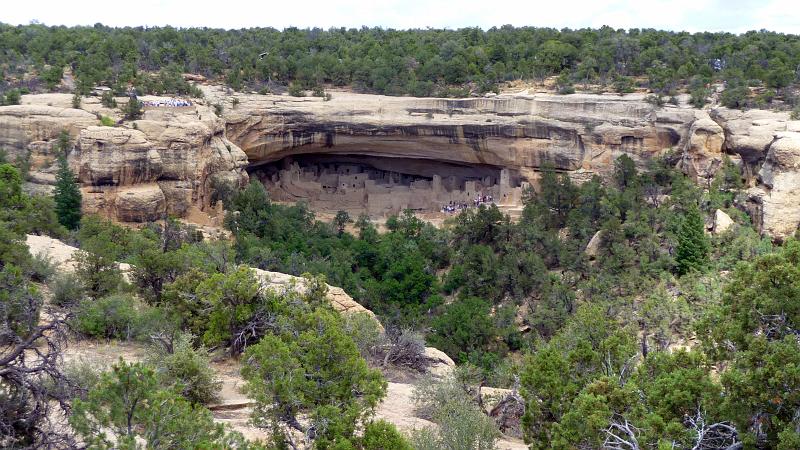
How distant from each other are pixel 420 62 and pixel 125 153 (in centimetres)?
1703

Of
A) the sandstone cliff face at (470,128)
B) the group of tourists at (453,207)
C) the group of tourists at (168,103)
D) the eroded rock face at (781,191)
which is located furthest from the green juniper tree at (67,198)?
the eroded rock face at (781,191)

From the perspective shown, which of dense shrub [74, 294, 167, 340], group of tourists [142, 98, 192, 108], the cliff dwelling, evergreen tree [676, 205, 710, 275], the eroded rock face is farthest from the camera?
the cliff dwelling

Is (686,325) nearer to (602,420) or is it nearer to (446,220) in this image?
(602,420)

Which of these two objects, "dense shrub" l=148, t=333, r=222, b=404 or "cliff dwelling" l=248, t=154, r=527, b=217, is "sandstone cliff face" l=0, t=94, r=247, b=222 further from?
"dense shrub" l=148, t=333, r=222, b=404

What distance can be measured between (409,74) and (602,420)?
29997 mm

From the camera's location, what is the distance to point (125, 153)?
1096 inches

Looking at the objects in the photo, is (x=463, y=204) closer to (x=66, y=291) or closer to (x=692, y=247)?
(x=692, y=247)

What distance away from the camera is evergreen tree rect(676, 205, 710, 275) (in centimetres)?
2355

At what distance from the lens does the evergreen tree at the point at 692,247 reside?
927 inches

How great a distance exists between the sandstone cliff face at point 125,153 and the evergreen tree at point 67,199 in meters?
0.76

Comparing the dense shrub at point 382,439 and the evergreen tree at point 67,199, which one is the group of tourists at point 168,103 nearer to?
the evergreen tree at point 67,199

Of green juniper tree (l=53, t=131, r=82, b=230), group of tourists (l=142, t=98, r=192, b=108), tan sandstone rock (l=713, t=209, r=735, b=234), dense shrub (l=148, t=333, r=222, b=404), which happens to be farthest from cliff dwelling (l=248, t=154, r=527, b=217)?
dense shrub (l=148, t=333, r=222, b=404)

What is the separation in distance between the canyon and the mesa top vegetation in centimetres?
271

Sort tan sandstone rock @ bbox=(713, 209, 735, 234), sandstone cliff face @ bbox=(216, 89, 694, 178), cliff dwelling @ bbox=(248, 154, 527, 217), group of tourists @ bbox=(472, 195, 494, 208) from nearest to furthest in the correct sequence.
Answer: tan sandstone rock @ bbox=(713, 209, 735, 234) < sandstone cliff face @ bbox=(216, 89, 694, 178) < group of tourists @ bbox=(472, 195, 494, 208) < cliff dwelling @ bbox=(248, 154, 527, 217)
